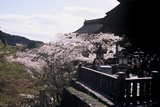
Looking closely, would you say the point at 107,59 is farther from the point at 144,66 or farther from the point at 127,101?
the point at 127,101

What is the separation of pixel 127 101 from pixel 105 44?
1051 cm

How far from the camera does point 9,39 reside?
52781 mm

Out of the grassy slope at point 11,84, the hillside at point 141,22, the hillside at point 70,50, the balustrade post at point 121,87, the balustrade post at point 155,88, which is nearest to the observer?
the balustrade post at point 121,87

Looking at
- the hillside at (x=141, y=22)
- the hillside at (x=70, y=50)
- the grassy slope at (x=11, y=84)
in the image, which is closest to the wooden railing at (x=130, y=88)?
the hillside at (x=141, y=22)

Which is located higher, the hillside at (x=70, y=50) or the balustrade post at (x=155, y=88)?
the hillside at (x=70, y=50)

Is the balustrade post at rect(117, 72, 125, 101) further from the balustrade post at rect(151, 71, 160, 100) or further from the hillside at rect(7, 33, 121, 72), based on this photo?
the hillside at rect(7, 33, 121, 72)

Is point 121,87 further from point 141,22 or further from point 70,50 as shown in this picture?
point 70,50

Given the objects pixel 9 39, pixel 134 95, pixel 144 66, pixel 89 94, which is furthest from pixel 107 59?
pixel 9 39

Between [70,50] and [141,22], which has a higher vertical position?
[141,22]

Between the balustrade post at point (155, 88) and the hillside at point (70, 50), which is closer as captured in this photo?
the balustrade post at point (155, 88)

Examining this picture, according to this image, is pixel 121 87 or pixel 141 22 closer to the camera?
pixel 121 87

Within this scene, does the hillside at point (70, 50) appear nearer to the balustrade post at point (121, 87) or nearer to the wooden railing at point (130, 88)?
the wooden railing at point (130, 88)

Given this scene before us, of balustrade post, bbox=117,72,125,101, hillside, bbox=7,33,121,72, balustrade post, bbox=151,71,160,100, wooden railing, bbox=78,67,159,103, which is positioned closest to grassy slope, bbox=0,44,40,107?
hillside, bbox=7,33,121,72

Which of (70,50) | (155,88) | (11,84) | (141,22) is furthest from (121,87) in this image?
(70,50)
